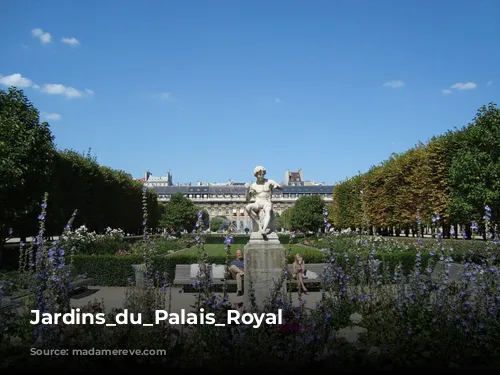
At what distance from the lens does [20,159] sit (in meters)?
22.4

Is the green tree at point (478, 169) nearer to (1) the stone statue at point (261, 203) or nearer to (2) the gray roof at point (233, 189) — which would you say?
(1) the stone statue at point (261, 203)

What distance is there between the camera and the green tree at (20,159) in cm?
2153

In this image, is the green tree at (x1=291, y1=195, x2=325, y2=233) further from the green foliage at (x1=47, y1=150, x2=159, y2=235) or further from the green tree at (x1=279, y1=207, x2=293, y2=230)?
the green foliage at (x1=47, y1=150, x2=159, y2=235)

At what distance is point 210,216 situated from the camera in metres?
132

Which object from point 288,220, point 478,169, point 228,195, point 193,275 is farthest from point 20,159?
point 228,195

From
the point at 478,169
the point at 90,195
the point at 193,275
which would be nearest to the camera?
the point at 193,275

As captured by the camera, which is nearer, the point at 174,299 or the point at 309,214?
the point at 174,299

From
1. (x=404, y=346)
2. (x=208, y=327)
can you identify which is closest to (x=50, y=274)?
(x=208, y=327)

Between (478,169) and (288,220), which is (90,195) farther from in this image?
(288,220)

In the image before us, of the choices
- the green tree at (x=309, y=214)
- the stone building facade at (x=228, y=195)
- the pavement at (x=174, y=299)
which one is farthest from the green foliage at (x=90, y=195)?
the stone building facade at (x=228, y=195)

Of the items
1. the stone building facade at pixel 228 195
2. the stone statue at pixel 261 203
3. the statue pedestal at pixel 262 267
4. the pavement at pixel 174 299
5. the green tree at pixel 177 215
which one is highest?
the stone building facade at pixel 228 195

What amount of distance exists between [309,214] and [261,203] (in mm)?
59456

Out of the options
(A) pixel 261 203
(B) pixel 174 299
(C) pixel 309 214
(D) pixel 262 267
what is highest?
(C) pixel 309 214

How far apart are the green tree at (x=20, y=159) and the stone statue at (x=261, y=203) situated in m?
14.5
